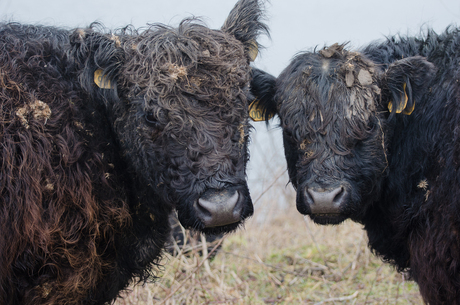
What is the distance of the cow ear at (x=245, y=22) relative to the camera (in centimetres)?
355

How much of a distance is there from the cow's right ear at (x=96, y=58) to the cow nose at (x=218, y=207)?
3.85ft

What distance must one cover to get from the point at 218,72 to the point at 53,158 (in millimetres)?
1369

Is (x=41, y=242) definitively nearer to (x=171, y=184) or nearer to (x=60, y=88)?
(x=171, y=184)

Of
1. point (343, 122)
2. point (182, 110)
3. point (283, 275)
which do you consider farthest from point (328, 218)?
point (283, 275)

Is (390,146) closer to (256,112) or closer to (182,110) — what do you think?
(256,112)

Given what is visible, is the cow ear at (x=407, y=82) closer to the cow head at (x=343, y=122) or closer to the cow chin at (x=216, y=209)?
the cow head at (x=343, y=122)

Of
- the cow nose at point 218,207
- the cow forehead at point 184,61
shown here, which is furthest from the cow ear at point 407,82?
the cow nose at point 218,207

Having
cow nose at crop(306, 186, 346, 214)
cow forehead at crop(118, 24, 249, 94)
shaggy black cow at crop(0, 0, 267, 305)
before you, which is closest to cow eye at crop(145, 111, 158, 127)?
shaggy black cow at crop(0, 0, 267, 305)

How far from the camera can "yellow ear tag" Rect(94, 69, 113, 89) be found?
3078 millimetres

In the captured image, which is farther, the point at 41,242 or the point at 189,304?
the point at 189,304

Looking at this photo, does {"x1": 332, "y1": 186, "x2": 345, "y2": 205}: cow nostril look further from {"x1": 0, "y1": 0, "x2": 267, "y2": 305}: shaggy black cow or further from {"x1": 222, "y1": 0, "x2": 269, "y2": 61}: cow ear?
{"x1": 222, "y1": 0, "x2": 269, "y2": 61}: cow ear

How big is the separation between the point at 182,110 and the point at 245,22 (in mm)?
1217

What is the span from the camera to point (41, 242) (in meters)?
2.62

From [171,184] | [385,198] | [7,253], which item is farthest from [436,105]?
[7,253]
